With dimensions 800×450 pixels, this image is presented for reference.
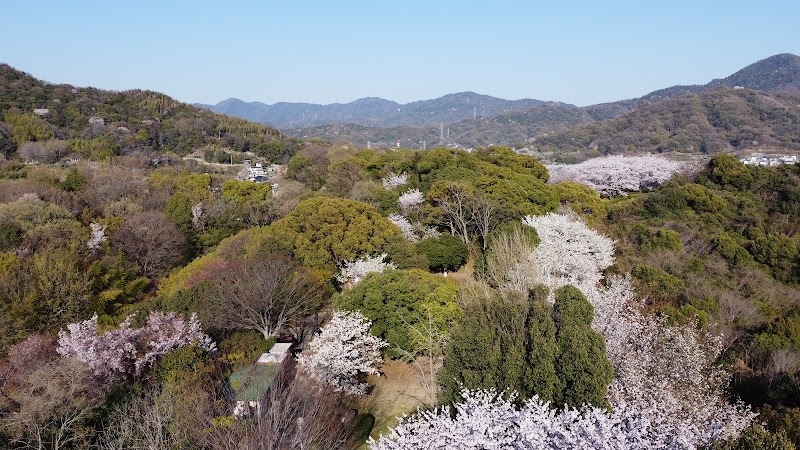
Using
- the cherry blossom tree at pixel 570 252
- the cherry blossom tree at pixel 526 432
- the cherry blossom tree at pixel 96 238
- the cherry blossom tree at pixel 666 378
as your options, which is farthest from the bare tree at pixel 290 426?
the cherry blossom tree at pixel 96 238

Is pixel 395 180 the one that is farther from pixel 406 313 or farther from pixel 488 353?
pixel 488 353

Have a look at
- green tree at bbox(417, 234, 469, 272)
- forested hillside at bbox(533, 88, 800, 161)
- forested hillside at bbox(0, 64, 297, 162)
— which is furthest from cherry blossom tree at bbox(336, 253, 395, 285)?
forested hillside at bbox(533, 88, 800, 161)

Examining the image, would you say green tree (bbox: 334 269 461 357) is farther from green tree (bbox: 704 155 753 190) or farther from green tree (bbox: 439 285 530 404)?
green tree (bbox: 704 155 753 190)

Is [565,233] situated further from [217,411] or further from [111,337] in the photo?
[111,337]

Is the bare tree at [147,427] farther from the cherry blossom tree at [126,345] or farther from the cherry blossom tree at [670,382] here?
the cherry blossom tree at [670,382]

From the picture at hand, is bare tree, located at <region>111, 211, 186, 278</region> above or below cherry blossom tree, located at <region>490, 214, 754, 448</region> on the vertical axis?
below

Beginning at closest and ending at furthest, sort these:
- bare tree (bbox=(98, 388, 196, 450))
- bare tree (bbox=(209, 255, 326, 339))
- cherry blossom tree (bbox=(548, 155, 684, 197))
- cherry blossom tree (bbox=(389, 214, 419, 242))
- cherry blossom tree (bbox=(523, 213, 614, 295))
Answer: bare tree (bbox=(98, 388, 196, 450))
bare tree (bbox=(209, 255, 326, 339))
cherry blossom tree (bbox=(523, 213, 614, 295))
cherry blossom tree (bbox=(389, 214, 419, 242))
cherry blossom tree (bbox=(548, 155, 684, 197))

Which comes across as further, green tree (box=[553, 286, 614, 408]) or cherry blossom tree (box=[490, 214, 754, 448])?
green tree (box=[553, 286, 614, 408])
